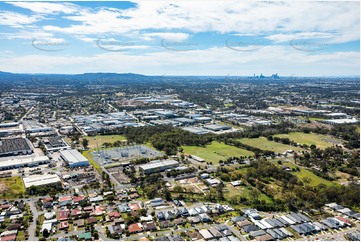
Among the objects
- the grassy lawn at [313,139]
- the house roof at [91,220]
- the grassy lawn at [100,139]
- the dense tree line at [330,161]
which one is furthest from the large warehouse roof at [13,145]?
the grassy lawn at [313,139]

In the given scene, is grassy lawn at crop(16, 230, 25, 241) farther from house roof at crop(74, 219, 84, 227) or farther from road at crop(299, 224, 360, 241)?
road at crop(299, 224, 360, 241)

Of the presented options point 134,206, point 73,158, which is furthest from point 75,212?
point 73,158

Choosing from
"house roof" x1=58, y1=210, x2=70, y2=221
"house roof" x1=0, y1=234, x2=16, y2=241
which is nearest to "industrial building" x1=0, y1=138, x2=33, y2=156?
"house roof" x1=58, y1=210, x2=70, y2=221

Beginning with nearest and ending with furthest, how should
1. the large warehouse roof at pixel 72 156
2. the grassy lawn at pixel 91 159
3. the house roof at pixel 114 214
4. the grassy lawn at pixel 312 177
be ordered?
the house roof at pixel 114 214 → the grassy lawn at pixel 312 177 → the grassy lawn at pixel 91 159 → the large warehouse roof at pixel 72 156

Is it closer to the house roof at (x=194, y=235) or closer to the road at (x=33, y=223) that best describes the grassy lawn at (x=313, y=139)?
the house roof at (x=194, y=235)

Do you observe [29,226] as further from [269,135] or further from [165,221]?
[269,135]

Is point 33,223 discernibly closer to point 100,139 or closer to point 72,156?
point 72,156
